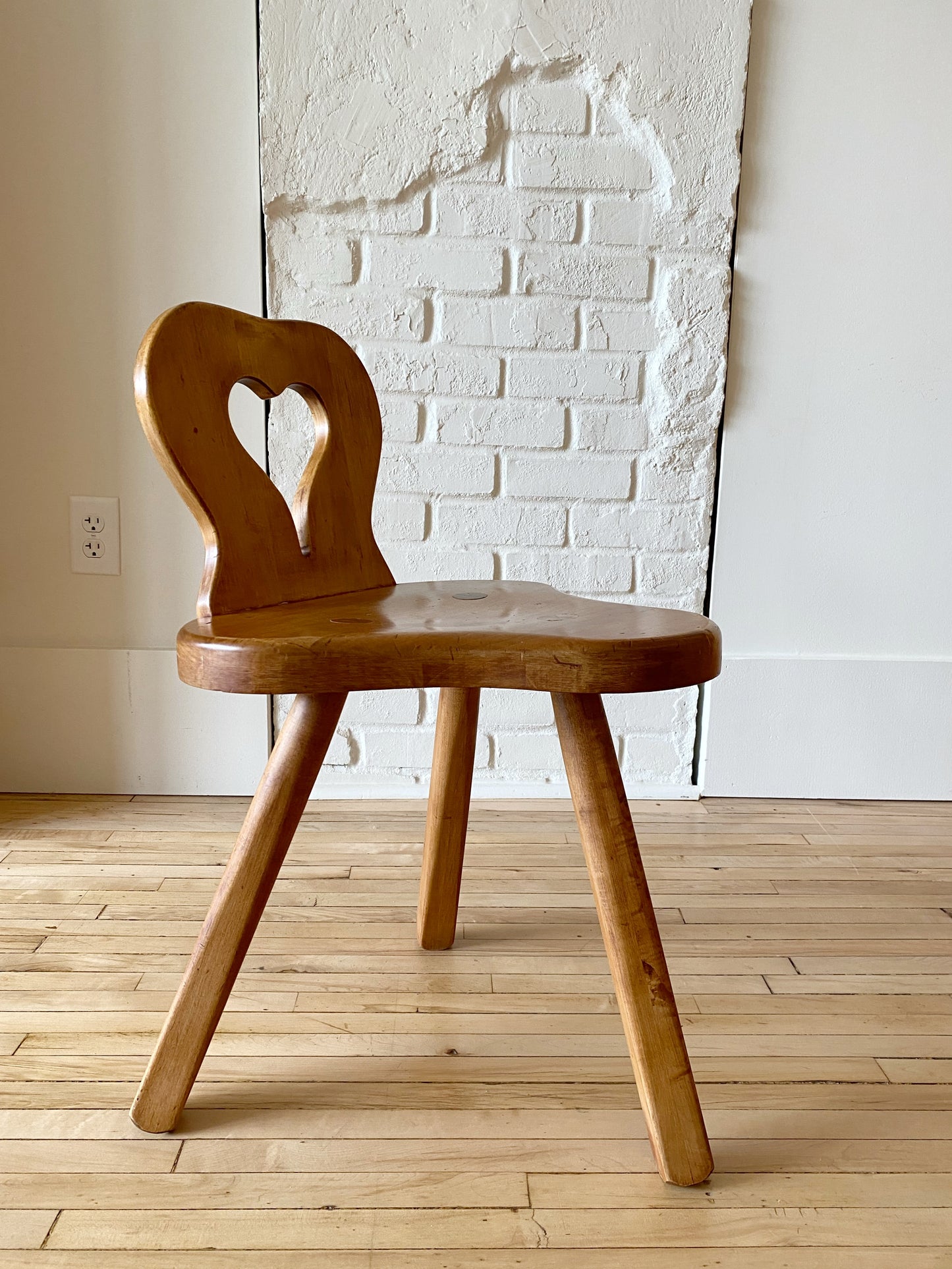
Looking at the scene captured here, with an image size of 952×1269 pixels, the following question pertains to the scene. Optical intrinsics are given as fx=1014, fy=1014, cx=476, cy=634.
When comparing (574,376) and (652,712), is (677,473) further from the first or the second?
(652,712)

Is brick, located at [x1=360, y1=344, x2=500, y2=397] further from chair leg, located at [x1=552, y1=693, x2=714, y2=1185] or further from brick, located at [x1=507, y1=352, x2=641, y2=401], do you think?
chair leg, located at [x1=552, y1=693, x2=714, y2=1185]

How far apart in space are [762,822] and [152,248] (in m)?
1.15

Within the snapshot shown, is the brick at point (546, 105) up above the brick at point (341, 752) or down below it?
above

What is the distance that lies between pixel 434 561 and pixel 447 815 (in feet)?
1.73

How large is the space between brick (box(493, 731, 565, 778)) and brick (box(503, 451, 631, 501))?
1.13 feet

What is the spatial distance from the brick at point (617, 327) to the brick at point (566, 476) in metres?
0.15

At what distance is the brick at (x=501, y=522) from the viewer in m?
1.42

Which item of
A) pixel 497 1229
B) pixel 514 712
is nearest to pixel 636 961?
pixel 497 1229

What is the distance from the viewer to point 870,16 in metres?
1.34

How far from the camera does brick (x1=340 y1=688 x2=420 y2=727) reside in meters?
1.45

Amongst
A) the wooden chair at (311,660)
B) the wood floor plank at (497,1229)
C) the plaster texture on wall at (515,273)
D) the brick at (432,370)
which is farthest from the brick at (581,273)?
the wood floor plank at (497,1229)

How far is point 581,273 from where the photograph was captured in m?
1.37

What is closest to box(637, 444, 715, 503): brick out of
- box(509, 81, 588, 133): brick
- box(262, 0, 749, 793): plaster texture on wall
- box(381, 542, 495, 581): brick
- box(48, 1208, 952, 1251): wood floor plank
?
box(262, 0, 749, 793): plaster texture on wall

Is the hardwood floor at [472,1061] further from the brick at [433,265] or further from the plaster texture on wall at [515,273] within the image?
the brick at [433,265]
